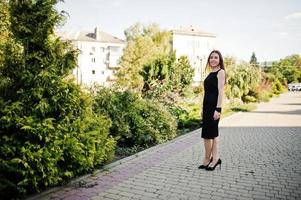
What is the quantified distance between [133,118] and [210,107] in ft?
10.2

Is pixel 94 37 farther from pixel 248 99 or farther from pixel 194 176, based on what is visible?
pixel 194 176

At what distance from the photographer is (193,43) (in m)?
66.6

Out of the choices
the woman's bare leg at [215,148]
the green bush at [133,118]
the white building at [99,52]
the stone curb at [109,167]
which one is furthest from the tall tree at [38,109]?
the white building at [99,52]

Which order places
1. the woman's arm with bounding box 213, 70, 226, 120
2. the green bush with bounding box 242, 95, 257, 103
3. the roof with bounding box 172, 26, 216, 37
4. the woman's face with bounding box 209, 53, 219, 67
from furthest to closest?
the roof with bounding box 172, 26, 216, 37
the green bush with bounding box 242, 95, 257, 103
the woman's face with bounding box 209, 53, 219, 67
the woman's arm with bounding box 213, 70, 226, 120

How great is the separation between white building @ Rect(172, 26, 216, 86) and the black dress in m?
58.2

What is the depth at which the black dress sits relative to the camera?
6324mm

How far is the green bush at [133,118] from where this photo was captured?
8.51 metres

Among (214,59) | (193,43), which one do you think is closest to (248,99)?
(214,59)

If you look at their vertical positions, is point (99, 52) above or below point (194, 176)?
above

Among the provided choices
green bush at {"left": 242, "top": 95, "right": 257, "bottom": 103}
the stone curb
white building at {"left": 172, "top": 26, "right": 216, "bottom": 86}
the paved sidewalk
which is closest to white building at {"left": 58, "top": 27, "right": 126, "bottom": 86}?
white building at {"left": 172, "top": 26, "right": 216, "bottom": 86}

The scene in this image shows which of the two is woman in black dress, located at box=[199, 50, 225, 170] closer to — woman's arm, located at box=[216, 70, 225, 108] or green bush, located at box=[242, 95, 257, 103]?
woman's arm, located at box=[216, 70, 225, 108]

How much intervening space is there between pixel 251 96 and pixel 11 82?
2672 centimetres

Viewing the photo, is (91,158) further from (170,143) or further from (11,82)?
(170,143)

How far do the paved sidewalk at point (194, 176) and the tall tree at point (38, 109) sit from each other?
424mm
